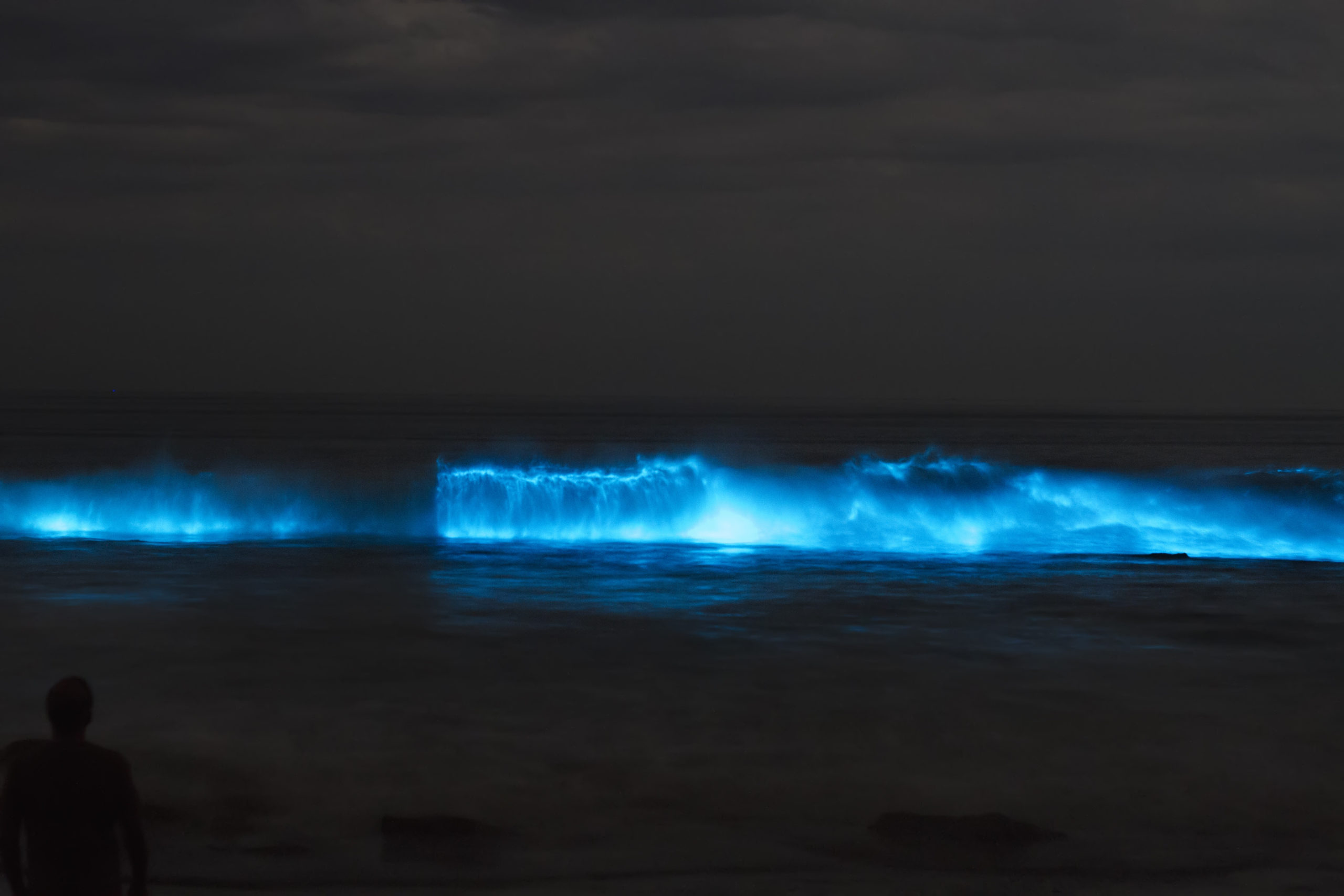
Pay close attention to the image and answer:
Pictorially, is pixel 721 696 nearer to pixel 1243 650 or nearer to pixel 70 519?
pixel 1243 650

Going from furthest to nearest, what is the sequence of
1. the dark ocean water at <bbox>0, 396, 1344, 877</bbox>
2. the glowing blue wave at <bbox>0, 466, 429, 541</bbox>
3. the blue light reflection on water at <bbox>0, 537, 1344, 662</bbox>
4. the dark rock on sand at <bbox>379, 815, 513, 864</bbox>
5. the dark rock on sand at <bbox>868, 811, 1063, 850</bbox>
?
1. the glowing blue wave at <bbox>0, 466, 429, 541</bbox>
2. the blue light reflection on water at <bbox>0, 537, 1344, 662</bbox>
3. the dark ocean water at <bbox>0, 396, 1344, 877</bbox>
4. the dark rock on sand at <bbox>868, 811, 1063, 850</bbox>
5. the dark rock on sand at <bbox>379, 815, 513, 864</bbox>

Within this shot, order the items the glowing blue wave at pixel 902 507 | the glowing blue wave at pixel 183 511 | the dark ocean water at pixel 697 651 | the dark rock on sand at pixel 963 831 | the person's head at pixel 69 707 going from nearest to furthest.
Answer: the person's head at pixel 69 707
the dark rock on sand at pixel 963 831
the dark ocean water at pixel 697 651
the glowing blue wave at pixel 902 507
the glowing blue wave at pixel 183 511

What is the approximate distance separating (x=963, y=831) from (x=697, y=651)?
6576 millimetres

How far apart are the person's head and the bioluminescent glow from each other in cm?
2415

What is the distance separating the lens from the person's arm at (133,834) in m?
4.52

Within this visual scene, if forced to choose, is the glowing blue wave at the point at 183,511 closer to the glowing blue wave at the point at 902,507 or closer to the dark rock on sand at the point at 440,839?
the glowing blue wave at the point at 902,507

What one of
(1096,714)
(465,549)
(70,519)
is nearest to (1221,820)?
(1096,714)

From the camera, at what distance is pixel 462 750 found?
9.68 meters

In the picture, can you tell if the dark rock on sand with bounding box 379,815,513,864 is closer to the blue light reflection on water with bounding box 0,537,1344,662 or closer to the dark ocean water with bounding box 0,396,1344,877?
the dark ocean water with bounding box 0,396,1344,877

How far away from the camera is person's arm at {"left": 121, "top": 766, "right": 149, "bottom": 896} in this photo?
4.52 meters

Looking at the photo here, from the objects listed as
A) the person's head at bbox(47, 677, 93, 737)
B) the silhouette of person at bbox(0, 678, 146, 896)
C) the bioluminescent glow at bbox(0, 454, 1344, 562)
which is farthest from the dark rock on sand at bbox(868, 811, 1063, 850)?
the bioluminescent glow at bbox(0, 454, 1344, 562)

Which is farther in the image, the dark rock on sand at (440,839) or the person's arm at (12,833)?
the dark rock on sand at (440,839)

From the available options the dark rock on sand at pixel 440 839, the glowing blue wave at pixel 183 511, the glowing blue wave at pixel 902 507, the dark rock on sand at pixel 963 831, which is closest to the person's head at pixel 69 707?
the dark rock on sand at pixel 440 839

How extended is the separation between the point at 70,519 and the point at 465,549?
36.0 ft
